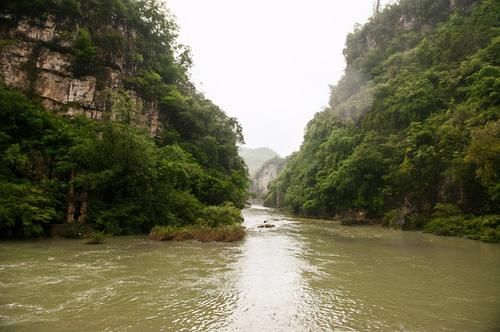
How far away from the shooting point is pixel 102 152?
24.2 metres

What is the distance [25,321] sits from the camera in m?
8.59

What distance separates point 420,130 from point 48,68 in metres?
39.3

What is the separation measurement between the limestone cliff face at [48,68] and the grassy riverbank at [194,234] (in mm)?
16273

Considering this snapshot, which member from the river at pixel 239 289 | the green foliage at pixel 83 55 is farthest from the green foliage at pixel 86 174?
the green foliage at pixel 83 55

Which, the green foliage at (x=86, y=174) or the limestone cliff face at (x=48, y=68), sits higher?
the limestone cliff face at (x=48, y=68)

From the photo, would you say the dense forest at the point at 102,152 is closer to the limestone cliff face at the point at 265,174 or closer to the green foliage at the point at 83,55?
the green foliage at the point at 83,55

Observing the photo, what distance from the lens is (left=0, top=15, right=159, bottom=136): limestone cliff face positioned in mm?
30672

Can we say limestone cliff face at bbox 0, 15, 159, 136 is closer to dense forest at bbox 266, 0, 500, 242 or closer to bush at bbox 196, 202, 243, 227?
bush at bbox 196, 202, 243, 227

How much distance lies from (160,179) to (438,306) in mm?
21081

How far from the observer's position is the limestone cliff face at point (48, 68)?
101ft

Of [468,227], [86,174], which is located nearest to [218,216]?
[86,174]

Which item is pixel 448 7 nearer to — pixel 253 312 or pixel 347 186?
pixel 347 186

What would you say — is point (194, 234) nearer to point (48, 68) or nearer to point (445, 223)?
point (48, 68)

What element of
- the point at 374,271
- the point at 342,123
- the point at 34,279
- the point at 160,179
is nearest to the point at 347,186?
the point at 342,123
